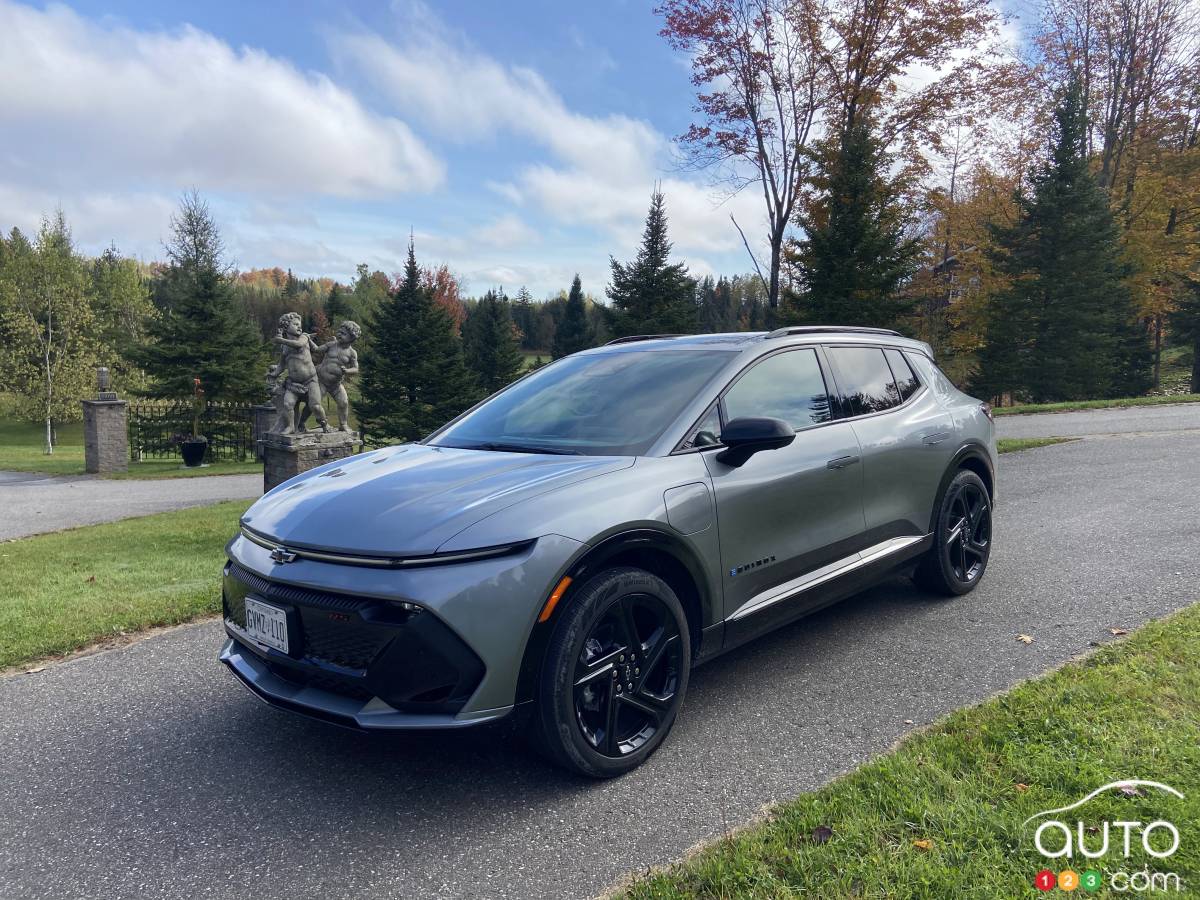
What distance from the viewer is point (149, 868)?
7.72ft

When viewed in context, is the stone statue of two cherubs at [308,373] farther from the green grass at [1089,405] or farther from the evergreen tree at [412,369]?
the evergreen tree at [412,369]

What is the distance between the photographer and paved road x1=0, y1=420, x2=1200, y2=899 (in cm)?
234

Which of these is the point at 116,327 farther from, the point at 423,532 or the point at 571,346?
the point at 423,532

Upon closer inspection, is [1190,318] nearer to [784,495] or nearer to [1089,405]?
[1089,405]

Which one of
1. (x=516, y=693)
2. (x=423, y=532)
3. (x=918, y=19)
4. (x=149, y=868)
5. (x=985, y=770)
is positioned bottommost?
(x=149, y=868)

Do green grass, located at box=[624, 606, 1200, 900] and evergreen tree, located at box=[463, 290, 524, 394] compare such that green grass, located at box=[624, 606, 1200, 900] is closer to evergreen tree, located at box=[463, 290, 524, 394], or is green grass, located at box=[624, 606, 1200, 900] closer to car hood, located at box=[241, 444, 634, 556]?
car hood, located at box=[241, 444, 634, 556]

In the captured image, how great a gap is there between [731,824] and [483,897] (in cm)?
84

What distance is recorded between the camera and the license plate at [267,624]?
8.65ft

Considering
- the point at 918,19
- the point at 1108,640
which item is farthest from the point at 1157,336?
the point at 1108,640

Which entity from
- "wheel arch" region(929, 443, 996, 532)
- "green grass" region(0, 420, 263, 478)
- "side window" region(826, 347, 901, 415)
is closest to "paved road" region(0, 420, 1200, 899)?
"wheel arch" region(929, 443, 996, 532)

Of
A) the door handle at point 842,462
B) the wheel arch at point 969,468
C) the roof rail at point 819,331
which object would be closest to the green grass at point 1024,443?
the wheel arch at point 969,468

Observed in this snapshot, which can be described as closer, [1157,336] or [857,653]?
[857,653]

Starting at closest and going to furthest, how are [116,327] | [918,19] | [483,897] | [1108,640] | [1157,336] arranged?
1. [483,897]
2. [1108,640]
3. [918,19]
4. [1157,336]
5. [116,327]

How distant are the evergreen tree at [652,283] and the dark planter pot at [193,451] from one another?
1540cm
